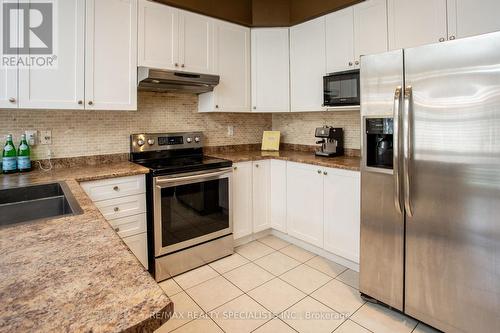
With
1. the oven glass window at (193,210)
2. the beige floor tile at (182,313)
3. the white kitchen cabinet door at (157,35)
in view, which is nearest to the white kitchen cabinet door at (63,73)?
the white kitchen cabinet door at (157,35)

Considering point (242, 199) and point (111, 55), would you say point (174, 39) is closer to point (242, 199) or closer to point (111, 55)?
Result: point (111, 55)

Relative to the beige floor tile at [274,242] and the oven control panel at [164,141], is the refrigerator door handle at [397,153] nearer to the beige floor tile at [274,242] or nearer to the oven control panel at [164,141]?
the beige floor tile at [274,242]

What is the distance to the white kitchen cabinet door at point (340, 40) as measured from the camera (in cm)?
258

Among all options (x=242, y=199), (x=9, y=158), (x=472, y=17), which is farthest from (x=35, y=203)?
(x=472, y=17)

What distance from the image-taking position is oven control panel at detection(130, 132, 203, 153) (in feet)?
8.59

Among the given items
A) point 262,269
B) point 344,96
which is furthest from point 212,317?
point 344,96

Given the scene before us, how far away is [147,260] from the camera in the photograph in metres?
2.28

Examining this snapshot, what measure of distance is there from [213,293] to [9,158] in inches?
68.4

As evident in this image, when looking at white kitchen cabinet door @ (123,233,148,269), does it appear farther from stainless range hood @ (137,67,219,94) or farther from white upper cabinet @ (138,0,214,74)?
white upper cabinet @ (138,0,214,74)

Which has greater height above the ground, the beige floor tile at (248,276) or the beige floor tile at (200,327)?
the beige floor tile at (248,276)

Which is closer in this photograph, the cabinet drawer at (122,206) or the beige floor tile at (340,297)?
the beige floor tile at (340,297)

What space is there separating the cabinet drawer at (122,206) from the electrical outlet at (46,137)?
2.44ft

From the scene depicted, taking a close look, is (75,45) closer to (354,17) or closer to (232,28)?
(232,28)

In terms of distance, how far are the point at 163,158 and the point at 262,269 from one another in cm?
136
